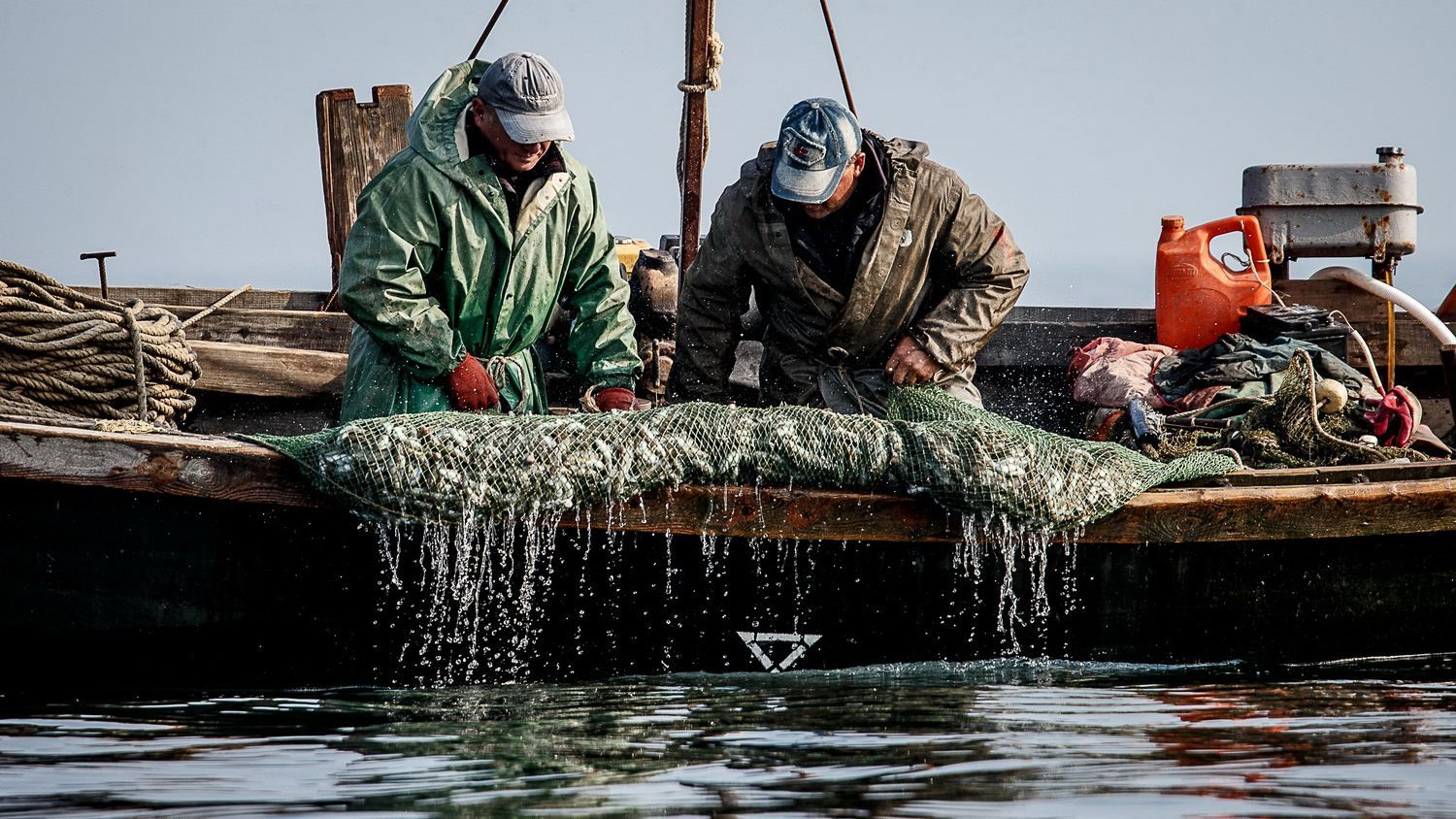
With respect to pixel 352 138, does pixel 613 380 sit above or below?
below

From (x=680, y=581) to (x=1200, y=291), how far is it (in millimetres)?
3477

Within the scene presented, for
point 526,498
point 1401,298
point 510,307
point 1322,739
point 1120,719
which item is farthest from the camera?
point 1401,298

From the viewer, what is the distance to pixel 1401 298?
23.0 feet

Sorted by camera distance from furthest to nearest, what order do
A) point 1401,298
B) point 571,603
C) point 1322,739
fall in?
point 1401,298 < point 571,603 < point 1322,739

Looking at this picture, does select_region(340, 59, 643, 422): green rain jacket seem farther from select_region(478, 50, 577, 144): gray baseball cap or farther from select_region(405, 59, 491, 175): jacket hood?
select_region(478, 50, 577, 144): gray baseball cap

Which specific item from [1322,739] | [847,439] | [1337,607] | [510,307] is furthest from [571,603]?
[1337,607]

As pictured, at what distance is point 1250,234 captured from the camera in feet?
23.4

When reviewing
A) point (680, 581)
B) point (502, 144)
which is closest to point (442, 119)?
point (502, 144)

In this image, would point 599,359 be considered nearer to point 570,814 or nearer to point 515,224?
point 515,224

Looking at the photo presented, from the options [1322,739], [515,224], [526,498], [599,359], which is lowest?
[1322,739]

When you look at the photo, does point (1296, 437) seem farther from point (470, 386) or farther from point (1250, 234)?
point (470, 386)

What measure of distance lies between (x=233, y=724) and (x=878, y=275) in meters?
2.84

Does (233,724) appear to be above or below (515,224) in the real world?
below

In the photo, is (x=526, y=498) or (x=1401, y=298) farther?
(x=1401, y=298)
